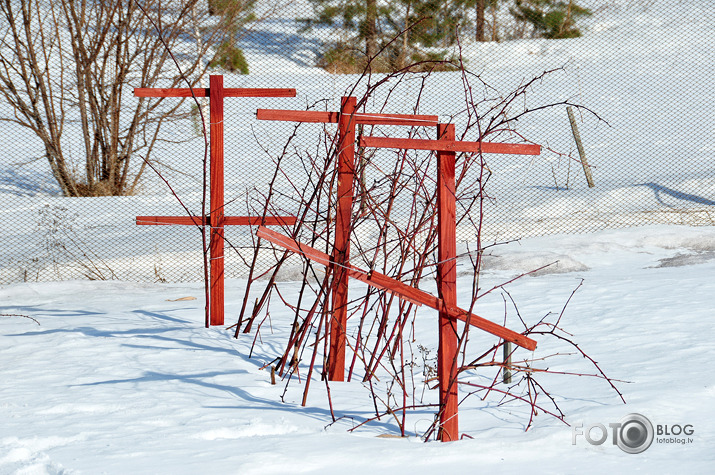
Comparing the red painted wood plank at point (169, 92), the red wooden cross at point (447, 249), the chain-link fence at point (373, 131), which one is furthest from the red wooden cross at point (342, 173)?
the red painted wood plank at point (169, 92)

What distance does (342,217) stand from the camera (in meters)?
2.86

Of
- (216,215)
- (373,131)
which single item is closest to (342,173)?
(216,215)

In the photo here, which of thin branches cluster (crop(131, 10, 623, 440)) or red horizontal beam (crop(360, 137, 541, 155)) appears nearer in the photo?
red horizontal beam (crop(360, 137, 541, 155))

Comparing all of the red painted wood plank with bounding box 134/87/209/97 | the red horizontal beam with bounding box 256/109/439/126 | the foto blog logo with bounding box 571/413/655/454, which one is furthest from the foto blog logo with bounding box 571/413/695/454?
the red painted wood plank with bounding box 134/87/209/97

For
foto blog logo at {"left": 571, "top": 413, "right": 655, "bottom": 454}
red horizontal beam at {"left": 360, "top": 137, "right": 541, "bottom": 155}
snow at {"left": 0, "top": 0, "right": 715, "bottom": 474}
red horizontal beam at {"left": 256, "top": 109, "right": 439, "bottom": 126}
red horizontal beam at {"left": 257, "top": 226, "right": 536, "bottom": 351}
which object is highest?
red horizontal beam at {"left": 256, "top": 109, "right": 439, "bottom": 126}

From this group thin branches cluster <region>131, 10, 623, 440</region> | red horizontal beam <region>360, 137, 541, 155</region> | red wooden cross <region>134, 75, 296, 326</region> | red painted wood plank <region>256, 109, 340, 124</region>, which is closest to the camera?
red horizontal beam <region>360, 137, 541, 155</region>

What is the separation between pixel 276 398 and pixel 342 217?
2.47 feet

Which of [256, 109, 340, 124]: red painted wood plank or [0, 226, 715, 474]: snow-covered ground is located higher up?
[256, 109, 340, 124]: red painted wood plank

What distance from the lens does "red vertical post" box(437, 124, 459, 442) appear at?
2.25 metres

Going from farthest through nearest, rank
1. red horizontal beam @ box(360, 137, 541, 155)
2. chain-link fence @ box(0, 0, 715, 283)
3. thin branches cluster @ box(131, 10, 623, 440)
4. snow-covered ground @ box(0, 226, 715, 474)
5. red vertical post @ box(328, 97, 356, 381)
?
chain-link fence @ box(0, 0, 715, 283)
red vertical post @ box(328, 97, 356, 381)
thin branches cluster @ box(131, 10, 623, 440)
red horizontal beam @ box(360, 137, 541, 155)
snow-covered ground @ box(0, 226, 715, 474)

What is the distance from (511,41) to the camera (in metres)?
15.4

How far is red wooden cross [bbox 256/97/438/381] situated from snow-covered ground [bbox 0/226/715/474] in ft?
0.57

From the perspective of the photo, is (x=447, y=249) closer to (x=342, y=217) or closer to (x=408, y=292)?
(x=408, y=292)

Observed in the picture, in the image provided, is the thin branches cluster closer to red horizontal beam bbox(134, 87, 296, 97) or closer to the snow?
the snow
